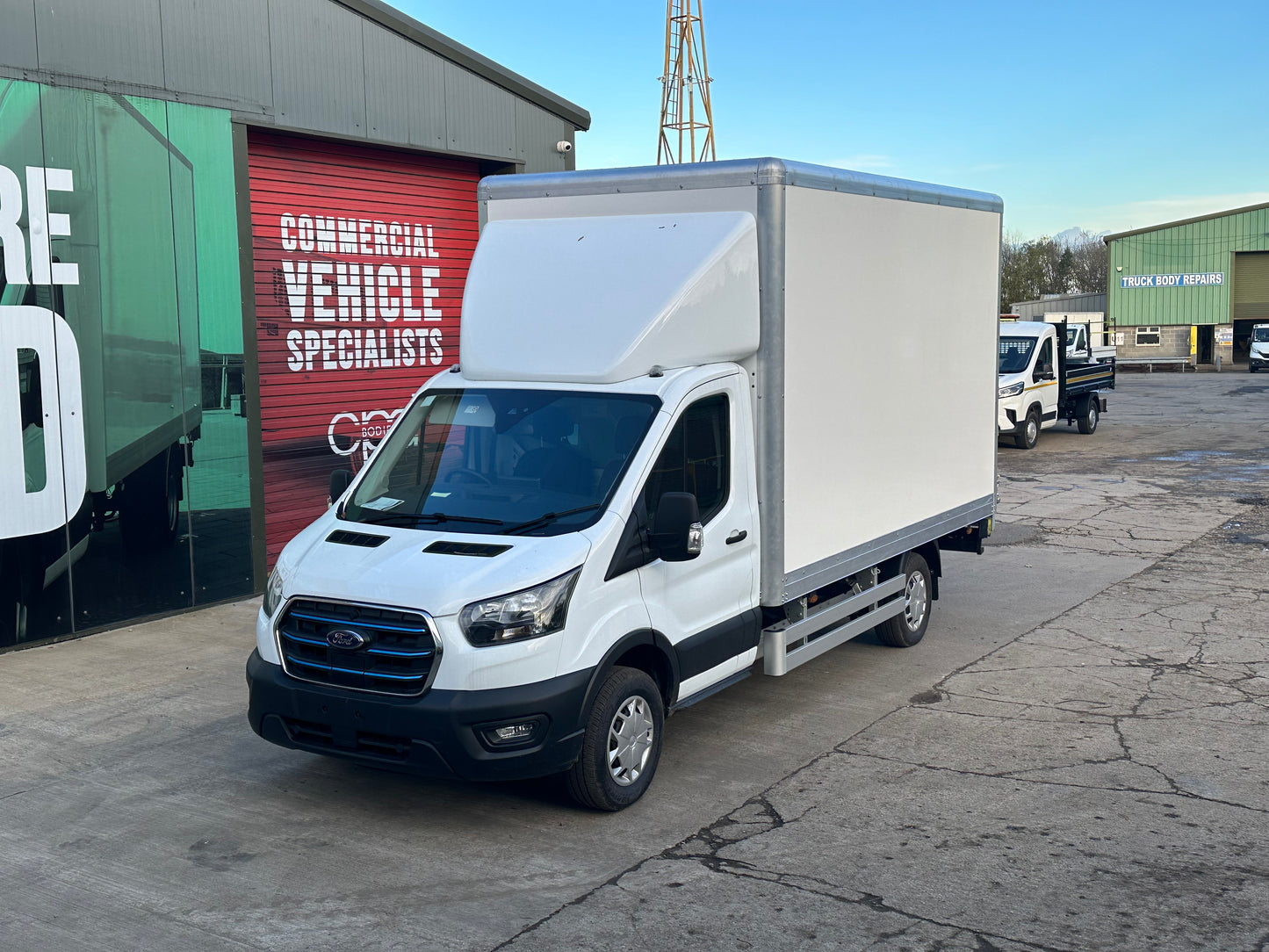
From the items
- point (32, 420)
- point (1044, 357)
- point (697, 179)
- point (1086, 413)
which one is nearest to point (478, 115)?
point (32, 420)

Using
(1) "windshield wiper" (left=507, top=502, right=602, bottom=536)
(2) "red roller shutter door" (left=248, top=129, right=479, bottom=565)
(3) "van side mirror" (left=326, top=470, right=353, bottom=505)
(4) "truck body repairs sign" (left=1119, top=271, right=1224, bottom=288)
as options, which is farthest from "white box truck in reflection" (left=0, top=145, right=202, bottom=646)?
(4) "truck body repairs sign" (left=1119, top=271, right=1224, bottom=288)

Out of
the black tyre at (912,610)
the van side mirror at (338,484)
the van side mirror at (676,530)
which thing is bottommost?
the black tyre at (912,610)

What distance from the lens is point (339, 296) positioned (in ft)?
38.7

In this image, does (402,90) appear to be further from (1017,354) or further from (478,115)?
(1017,354)

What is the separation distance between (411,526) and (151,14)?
6.08m

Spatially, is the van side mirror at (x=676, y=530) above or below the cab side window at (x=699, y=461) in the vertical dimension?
below

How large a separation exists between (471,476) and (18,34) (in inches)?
219

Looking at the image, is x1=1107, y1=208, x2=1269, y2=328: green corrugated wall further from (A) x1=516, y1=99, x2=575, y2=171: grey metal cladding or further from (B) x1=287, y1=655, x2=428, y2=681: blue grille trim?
(B) x1=287, y1=655, x2=428, y2=681: blue grille trim

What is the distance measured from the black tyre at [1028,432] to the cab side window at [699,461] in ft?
59.0

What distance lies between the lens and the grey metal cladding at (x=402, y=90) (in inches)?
459

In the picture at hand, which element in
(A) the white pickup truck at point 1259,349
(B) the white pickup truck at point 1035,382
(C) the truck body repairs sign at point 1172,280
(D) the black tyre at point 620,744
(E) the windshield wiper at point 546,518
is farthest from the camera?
(C) the truck body repairs sign at point 1172,280

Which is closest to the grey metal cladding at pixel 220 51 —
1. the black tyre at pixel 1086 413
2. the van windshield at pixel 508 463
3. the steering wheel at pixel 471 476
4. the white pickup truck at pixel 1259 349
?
the van windshield at pixel 508 463

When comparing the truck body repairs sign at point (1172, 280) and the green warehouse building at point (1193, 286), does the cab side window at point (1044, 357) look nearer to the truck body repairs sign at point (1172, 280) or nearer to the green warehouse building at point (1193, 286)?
the green warehouse building at point (1193, 286)

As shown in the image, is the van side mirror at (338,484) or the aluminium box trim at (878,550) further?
the aluminium box trim at (878,550)
